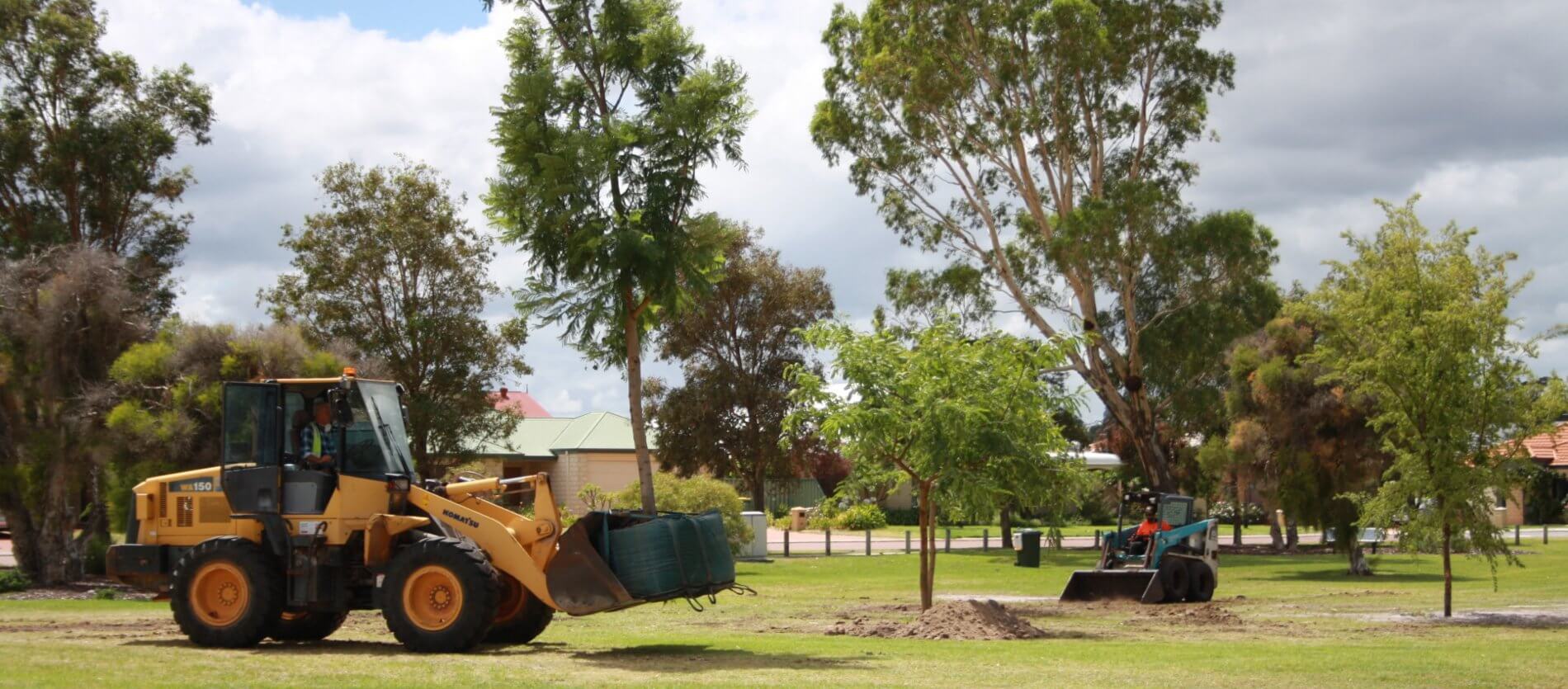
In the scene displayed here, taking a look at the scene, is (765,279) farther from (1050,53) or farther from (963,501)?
(963,501)

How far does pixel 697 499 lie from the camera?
36.9 metres

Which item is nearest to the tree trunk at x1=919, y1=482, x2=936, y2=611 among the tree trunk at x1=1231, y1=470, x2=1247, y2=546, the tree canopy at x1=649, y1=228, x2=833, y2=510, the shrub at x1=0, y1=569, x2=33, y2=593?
the shrub at x1=0, y1=569, x2=33, y2=593

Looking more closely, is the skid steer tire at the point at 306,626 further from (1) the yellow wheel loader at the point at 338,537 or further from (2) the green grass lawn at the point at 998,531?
(2) the green grass lawn at the point at 998,531

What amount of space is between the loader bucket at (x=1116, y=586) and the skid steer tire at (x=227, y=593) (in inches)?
572

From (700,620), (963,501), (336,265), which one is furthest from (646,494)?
(336,265)

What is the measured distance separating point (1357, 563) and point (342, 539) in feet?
85.3

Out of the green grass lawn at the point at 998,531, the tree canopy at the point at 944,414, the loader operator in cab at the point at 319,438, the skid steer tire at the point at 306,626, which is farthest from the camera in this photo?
the green grass lawn at the point at 998,531

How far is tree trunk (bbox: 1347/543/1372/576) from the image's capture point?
3384cm

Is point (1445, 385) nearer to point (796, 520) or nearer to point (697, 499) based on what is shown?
point (697, 499)

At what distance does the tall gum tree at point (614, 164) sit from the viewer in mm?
21984

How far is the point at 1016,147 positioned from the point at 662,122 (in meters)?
20.6

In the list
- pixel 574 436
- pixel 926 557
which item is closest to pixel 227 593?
pixel 926 557

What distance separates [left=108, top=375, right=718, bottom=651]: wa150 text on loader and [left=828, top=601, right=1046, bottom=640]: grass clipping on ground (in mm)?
4123

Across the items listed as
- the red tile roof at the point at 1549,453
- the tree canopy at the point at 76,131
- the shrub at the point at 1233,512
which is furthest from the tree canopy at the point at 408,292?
the red tile roof at the point at 1549,453
